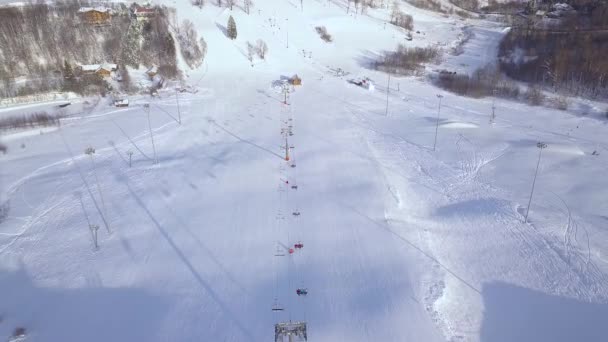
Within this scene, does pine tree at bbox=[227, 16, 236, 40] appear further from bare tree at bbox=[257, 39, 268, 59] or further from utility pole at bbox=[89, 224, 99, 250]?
utility pole at bbox=[89, 224, 99, 250]

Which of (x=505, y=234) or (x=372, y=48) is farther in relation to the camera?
(x=372, y=48)

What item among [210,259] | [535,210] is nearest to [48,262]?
[210,259]

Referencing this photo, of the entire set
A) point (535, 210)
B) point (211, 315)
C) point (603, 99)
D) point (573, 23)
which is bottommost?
point (211, 315)

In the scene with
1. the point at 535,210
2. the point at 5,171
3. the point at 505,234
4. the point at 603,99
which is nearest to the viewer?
the point at 505,234

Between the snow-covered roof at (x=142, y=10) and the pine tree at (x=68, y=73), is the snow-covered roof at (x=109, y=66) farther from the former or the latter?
the snow-covered roof at (x=142, y=10)

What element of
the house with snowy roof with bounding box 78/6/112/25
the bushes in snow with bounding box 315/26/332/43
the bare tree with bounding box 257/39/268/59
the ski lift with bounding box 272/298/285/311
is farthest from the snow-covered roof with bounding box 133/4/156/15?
the ski lift with bounding box 272/298/285/311

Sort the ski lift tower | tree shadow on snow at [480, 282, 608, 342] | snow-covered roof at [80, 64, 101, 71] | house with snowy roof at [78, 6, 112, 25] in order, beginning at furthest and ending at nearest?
house with snowy roof at [78, 6, 112, 25] → snow-covered roof at [80, 64, 101, 71] → tree shadow on snow at [480, 282, 608, 342] → the ski lift tower

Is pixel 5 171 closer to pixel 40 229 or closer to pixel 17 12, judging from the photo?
pixel 40 229
